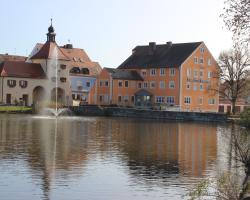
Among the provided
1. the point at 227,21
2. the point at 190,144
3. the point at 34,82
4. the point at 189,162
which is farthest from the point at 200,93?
the point at 227,21

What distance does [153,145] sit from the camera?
3428 centimetres

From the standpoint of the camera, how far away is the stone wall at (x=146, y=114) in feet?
234

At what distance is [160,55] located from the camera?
98.0 meters

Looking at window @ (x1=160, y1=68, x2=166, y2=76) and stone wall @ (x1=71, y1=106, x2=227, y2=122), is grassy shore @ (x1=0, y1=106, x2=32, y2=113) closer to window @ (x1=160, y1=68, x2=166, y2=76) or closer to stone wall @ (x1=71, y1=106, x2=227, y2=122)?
stone wall @ (x1=71, y1=106, x2=227, y2=122)

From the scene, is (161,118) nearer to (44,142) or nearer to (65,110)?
(65,110)

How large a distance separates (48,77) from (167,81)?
69.8ft

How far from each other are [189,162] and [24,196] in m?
11.1

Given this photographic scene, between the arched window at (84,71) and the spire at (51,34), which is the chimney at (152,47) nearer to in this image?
the arched window at (84,71)

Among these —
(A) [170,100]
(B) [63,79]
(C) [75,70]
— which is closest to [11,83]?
(B) [63,79]

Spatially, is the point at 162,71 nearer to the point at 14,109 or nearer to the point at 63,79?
the point at 63,79

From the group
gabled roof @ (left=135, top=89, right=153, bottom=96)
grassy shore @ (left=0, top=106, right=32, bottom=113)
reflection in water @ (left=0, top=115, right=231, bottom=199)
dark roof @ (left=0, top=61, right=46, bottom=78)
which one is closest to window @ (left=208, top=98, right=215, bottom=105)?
gabled roof @ (left=135, top=89, right=153, bottom=96)

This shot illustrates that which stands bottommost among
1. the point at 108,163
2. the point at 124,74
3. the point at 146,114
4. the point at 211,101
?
the point at 108,163

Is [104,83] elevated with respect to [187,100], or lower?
elevated

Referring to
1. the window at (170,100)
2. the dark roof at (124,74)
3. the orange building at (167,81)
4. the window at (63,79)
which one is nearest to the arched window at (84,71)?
the window at (63,79)
